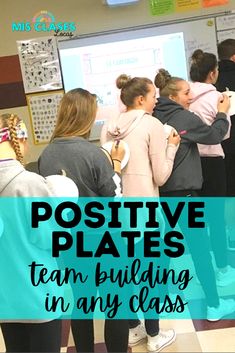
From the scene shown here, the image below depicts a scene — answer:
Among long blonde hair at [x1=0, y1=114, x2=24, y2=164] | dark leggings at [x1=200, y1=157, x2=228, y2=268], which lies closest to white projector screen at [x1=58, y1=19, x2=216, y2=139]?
dark leggings at [x1=200, y1=157, x2=228, y2=268]

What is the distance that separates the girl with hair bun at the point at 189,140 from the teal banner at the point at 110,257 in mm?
10

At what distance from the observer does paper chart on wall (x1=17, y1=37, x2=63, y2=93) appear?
3.66 meters

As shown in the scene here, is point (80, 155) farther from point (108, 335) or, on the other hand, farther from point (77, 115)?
point (108, 335)

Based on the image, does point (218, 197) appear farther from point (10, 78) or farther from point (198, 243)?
point (10, 78)

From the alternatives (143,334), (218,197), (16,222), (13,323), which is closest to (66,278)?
(13,323)

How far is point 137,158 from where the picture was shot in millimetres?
1973

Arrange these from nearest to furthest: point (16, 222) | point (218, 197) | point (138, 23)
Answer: point (16, 222) → point (218, 197) → point (138, 23)

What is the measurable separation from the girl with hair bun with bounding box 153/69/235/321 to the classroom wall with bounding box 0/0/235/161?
157 centimetres

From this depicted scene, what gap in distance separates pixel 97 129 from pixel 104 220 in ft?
7.06

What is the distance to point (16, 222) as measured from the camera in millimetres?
1354

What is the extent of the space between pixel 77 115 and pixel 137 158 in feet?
1.28

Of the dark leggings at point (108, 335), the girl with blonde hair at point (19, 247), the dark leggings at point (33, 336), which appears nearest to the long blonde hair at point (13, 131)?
the girl with blonde hair at point (19, 247)

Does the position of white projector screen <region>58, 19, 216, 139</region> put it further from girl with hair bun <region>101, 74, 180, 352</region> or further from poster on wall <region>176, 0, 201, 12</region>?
girl with hair bun <region>101, 74, 180, 352</region>

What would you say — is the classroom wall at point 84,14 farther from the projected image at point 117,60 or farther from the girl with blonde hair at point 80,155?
the girl with blonde hair at point 80,155
